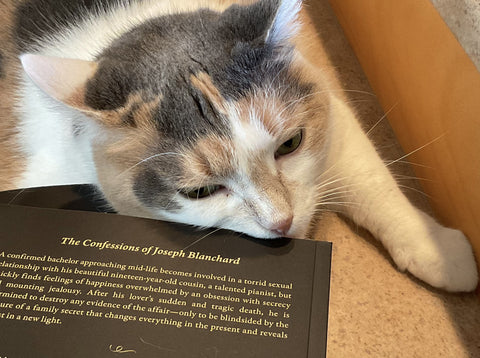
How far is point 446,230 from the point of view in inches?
41.9

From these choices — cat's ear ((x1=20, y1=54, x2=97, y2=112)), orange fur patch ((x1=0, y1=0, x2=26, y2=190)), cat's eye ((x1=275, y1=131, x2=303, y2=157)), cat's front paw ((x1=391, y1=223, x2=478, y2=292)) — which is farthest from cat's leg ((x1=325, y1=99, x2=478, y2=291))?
orange fur patch ((x1=0, y1=0, x2=26, y2=190))

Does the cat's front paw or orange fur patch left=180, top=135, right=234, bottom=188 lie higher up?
orange fur patch left=180, top=135, right=234, bottom=188

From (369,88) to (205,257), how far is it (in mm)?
823

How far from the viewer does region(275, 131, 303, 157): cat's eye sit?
0.90 m

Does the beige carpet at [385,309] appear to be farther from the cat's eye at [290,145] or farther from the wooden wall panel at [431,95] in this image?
the cat's eye at [290,145]

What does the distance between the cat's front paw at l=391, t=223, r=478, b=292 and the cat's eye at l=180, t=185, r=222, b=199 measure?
48 centimetres

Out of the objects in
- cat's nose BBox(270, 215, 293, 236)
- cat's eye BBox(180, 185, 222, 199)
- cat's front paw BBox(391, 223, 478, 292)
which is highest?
→ cat's eye BBox(180, 185, 222, 199)

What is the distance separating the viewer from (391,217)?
1.09 metres

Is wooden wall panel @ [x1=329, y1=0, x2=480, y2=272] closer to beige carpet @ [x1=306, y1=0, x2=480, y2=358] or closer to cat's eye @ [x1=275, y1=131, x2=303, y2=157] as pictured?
beige carpet @ [x1=306, y1=0, x2=480, y2=358]

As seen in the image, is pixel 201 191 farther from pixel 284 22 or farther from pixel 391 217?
pixel 391 217

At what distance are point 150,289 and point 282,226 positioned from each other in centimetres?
28

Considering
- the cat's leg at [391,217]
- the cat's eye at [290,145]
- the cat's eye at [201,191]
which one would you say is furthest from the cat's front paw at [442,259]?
the cat's eye at [201,191]

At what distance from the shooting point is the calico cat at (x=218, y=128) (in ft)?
2.75

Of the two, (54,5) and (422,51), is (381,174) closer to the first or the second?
(422,51)
